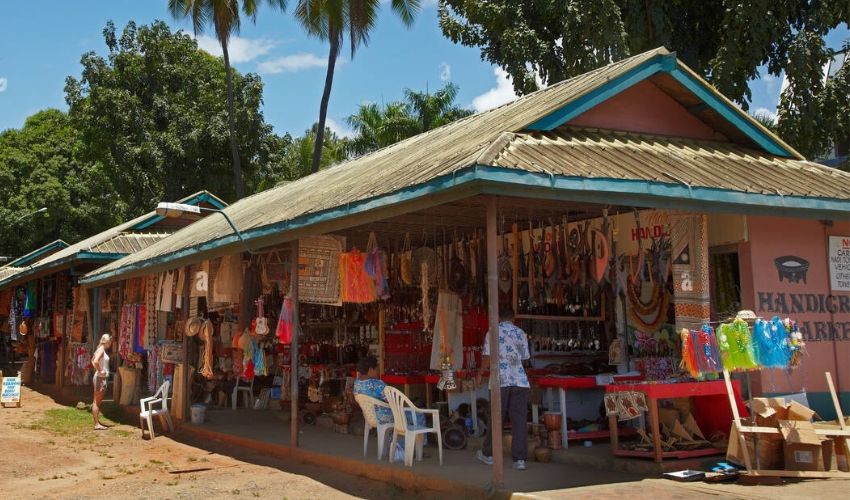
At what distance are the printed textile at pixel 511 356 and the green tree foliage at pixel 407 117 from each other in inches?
881

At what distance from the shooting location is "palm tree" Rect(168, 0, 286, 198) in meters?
29.3

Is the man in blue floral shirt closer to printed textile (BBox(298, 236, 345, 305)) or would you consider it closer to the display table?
the display table

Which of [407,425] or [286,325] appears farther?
[286,325]

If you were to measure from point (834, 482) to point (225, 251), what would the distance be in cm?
843

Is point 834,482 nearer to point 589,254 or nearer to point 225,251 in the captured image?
point 589,254

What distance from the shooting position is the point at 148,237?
2161cm

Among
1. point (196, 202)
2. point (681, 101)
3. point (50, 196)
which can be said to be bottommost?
point (681, 101)

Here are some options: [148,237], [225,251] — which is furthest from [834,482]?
[148,237]

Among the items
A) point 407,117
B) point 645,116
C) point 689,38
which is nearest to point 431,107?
point 407,117

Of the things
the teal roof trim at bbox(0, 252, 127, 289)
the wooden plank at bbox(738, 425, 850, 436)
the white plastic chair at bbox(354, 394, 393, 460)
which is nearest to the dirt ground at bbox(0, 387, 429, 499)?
the white plastic chair at bbox(354, 394, 393, 460)

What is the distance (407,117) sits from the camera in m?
30.7

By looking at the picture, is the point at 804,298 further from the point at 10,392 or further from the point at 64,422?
the point at 10,392

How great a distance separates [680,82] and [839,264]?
2915 millimetres

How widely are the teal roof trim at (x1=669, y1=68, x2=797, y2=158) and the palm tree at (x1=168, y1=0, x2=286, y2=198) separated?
22.1m
